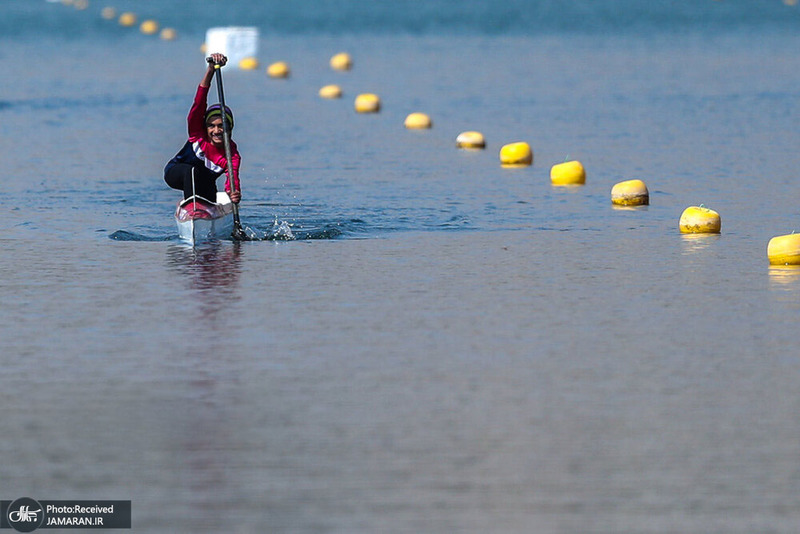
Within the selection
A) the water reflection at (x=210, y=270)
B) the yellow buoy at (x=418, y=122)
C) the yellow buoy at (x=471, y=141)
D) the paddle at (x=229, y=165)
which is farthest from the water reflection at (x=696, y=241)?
the yellow buoy at (x=418, y=122)

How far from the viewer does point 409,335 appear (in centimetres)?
1205

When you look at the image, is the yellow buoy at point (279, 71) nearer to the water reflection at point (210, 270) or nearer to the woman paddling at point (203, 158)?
the woman paddling at point (203, 158)

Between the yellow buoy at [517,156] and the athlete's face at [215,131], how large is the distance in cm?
861

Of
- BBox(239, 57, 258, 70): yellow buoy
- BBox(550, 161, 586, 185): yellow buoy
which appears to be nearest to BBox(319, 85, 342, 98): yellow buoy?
BBox(239, 57, 258, 70): yellow buoy

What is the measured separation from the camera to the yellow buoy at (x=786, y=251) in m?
15.4

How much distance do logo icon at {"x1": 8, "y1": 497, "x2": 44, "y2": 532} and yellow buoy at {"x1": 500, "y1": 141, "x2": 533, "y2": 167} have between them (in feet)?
57.8

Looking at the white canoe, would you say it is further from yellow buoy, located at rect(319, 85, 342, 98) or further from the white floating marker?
the white floating marker

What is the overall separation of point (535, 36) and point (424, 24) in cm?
1173

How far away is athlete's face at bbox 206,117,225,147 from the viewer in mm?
17250

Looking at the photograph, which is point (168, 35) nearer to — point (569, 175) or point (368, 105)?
point (368, 105)

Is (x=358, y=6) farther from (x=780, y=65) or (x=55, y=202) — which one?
(x=55, y=202)

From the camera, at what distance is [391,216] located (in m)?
19.2

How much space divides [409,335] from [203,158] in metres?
5.97

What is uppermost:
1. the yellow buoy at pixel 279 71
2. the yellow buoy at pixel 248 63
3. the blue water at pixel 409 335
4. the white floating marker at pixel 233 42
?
the white floating marker at pixel 233 42
